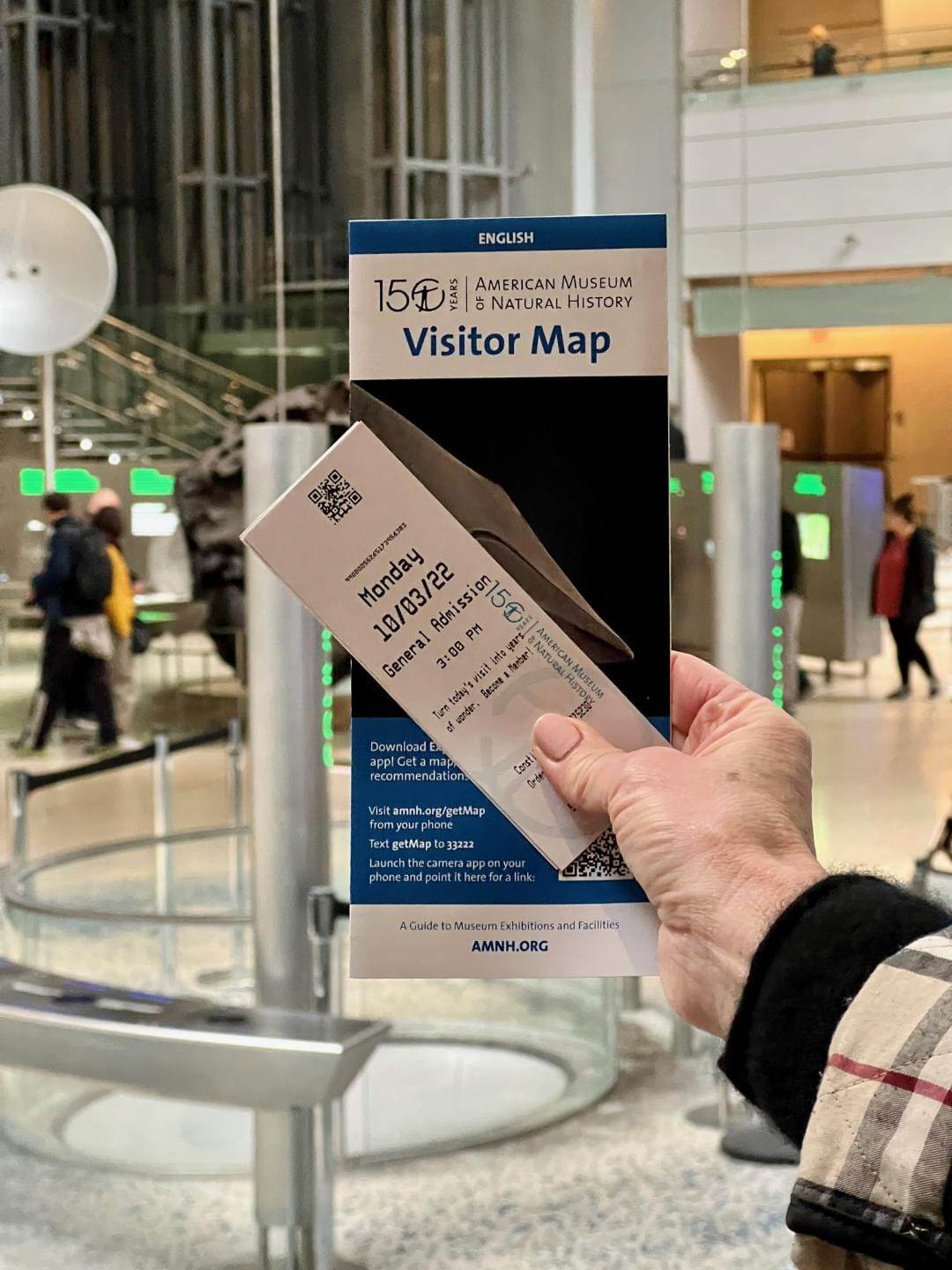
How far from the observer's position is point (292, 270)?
5.09 m

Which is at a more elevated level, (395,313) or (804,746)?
(395,313)

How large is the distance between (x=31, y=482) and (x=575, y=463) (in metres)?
4.24

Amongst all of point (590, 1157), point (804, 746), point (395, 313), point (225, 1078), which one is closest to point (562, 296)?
point (395, 313)

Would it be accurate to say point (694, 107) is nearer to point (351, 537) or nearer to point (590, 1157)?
point (590, 1157)

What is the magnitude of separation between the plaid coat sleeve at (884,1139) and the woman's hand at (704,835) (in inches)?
6.1

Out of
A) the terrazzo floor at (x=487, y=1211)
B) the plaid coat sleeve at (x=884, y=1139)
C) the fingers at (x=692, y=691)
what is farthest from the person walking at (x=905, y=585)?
the plaid coat sleeve at (x=884, y=1139)

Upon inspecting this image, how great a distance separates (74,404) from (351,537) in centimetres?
417

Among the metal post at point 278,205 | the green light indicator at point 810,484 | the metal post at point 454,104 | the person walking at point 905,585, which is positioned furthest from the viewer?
the green light indicator at point 810,484

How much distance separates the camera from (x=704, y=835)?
118 cm

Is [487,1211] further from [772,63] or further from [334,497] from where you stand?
[334,497]

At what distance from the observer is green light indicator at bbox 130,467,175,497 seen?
512cm

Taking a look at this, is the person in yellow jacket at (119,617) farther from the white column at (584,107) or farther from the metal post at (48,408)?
the white column at (584,107)

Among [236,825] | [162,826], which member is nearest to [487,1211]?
[236,825]

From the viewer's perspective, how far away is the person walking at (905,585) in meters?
5.26
